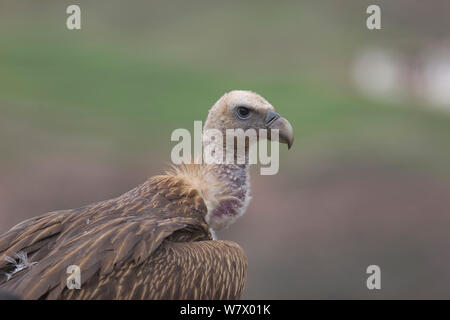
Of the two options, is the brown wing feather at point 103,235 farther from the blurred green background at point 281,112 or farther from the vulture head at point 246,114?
the blurred green background at point 281,112

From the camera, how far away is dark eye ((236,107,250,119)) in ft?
16.8

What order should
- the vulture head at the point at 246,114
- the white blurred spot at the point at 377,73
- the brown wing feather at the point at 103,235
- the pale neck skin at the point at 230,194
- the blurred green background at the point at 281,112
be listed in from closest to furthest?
the brown wing feather at the point at 103,235 → the pale neck skin at the point at 230,194 → the vulture head at the point at 246,114 → the blurred green background at the point at 281,112 → the white blurred spot at the point at 377,73

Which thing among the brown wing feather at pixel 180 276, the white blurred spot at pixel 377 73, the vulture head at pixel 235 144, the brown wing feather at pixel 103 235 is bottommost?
the brown wing feather at pixel 180 276

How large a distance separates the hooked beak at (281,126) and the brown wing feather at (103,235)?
77 centimetres

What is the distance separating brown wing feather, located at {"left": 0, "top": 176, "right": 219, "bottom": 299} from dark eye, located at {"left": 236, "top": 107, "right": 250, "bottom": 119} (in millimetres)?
672

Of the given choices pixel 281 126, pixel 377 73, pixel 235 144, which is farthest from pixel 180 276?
pixel 377 73

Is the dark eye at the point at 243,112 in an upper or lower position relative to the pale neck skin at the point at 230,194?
upper

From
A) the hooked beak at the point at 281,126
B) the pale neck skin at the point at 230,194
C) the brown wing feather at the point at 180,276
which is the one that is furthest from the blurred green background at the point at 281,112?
the brown wing feather at the point at 180,276

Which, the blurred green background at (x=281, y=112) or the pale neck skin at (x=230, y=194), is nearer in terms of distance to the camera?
the pale neck skin at (x=230, y=194)

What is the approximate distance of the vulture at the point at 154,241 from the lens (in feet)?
13.0

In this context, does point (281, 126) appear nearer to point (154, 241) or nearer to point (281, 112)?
point (154, 241)

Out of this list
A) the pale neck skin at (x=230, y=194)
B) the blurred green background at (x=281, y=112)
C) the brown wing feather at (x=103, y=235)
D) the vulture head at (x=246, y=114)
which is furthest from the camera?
the blurred green background at (x=281, y=112)
